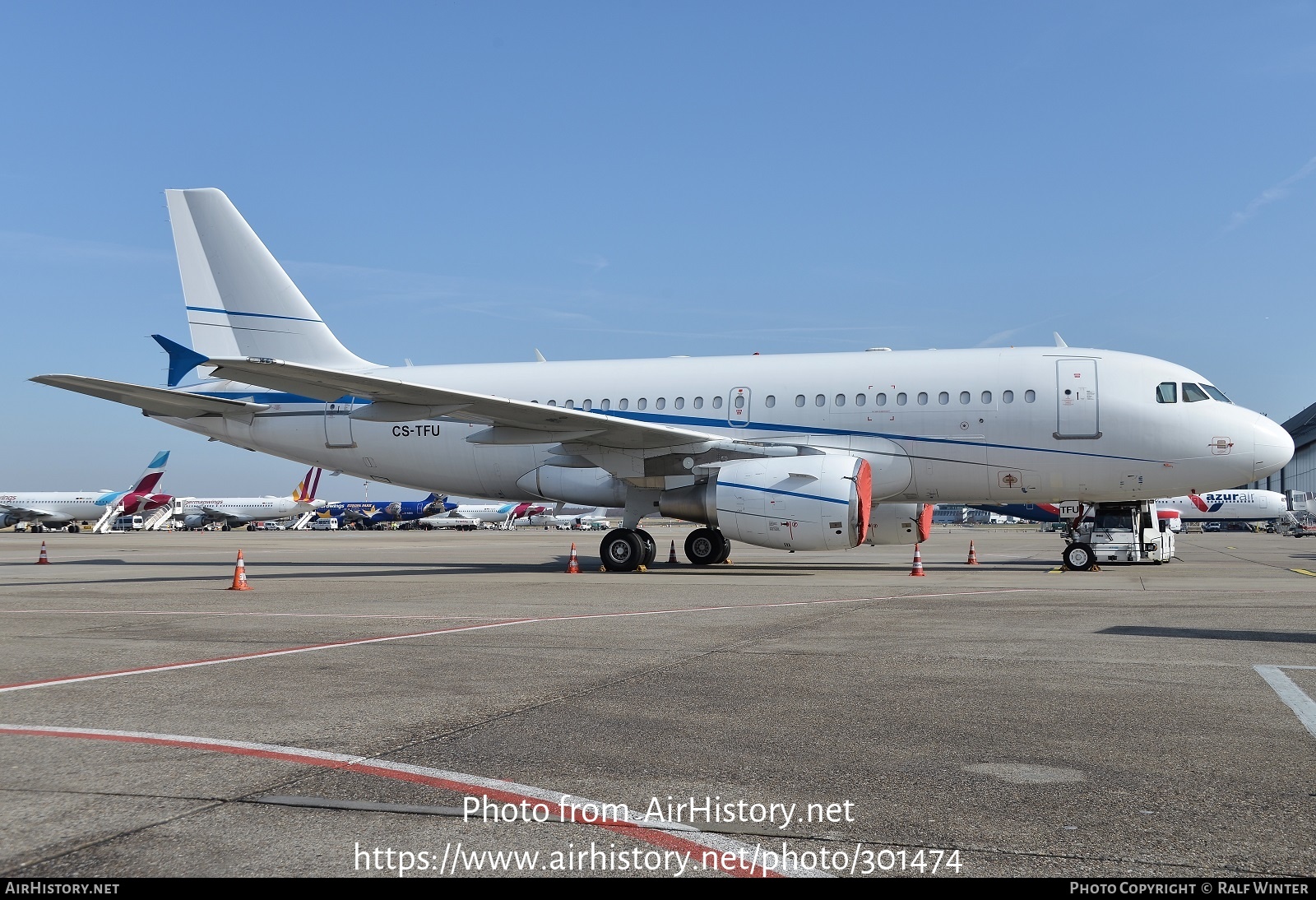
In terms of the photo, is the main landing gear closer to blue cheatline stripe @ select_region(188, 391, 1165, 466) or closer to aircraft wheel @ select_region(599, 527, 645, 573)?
aircraft wheel @ select_region(599, 527, 645, 573)

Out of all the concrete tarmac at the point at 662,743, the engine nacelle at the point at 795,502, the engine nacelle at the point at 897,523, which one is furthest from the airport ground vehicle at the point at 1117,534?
the concrete tarmac at the point at 662,743

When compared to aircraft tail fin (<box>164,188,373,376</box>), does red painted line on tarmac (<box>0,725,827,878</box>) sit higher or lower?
lower

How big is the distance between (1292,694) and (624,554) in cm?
1453

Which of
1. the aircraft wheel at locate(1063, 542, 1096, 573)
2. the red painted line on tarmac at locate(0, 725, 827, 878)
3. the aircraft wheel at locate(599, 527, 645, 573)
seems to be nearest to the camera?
the red painted line on tarmac at locate(0, 725, 827, 878)

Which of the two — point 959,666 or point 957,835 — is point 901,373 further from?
point 957,835

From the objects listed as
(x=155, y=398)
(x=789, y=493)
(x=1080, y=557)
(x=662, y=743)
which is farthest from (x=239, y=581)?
(x=1080, y=557)

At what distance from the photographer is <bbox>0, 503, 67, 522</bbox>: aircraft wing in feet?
267

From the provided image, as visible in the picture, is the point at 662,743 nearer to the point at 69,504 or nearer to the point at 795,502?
the point at 795,502

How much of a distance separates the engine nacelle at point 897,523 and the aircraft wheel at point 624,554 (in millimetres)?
4738

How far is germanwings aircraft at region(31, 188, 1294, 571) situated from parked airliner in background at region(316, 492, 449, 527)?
75009mm

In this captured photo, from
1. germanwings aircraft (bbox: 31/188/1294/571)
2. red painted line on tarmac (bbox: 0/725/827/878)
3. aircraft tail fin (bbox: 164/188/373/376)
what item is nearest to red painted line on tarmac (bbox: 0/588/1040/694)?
red painted line on tarmac (bbox: 0/725/827/878)

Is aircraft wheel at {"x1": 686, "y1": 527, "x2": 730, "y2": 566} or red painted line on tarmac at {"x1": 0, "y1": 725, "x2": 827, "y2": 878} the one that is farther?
aircraft wheel at {"x1": 686, "y1": 527, "x2": 730, "y2": 566}

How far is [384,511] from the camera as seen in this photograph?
10019 cm

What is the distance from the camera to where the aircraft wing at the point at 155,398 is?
699 inches
